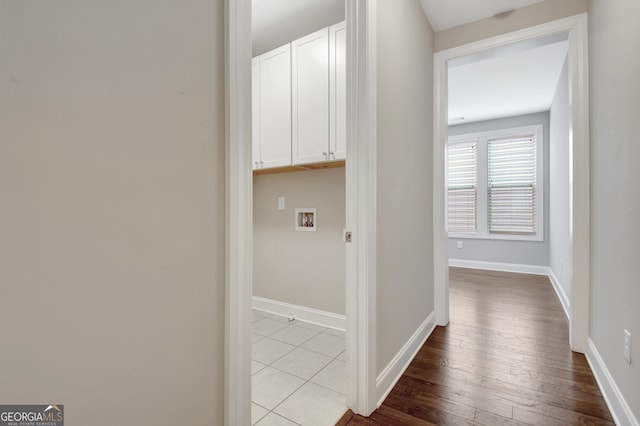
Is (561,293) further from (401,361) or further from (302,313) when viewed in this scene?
(302,313)

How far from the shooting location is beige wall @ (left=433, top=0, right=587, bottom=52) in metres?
2.28

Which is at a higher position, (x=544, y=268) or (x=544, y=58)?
(x=544, y=58)

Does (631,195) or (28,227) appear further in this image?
(631,195)

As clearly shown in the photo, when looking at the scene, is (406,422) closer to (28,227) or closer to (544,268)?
(28,227)

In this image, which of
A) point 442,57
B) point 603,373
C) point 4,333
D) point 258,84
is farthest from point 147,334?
point 442,57

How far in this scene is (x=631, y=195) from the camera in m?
1.40

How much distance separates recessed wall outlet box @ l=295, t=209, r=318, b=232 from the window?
3.89 meters

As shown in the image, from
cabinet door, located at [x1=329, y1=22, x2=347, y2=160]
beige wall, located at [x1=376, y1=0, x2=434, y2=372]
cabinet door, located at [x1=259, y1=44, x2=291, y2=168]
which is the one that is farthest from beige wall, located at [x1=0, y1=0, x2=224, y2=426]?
cabinet door, located at [x1=259, y1=44, x2=291, y2=168]

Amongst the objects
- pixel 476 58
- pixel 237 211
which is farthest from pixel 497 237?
pixel 237 211

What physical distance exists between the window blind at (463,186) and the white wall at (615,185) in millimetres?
3620

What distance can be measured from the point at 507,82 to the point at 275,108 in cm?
304

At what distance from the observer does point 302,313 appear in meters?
2.94

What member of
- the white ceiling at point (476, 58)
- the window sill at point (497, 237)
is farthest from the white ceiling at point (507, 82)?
the window sill at point (497, 237)

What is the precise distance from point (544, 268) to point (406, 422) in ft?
15.3
